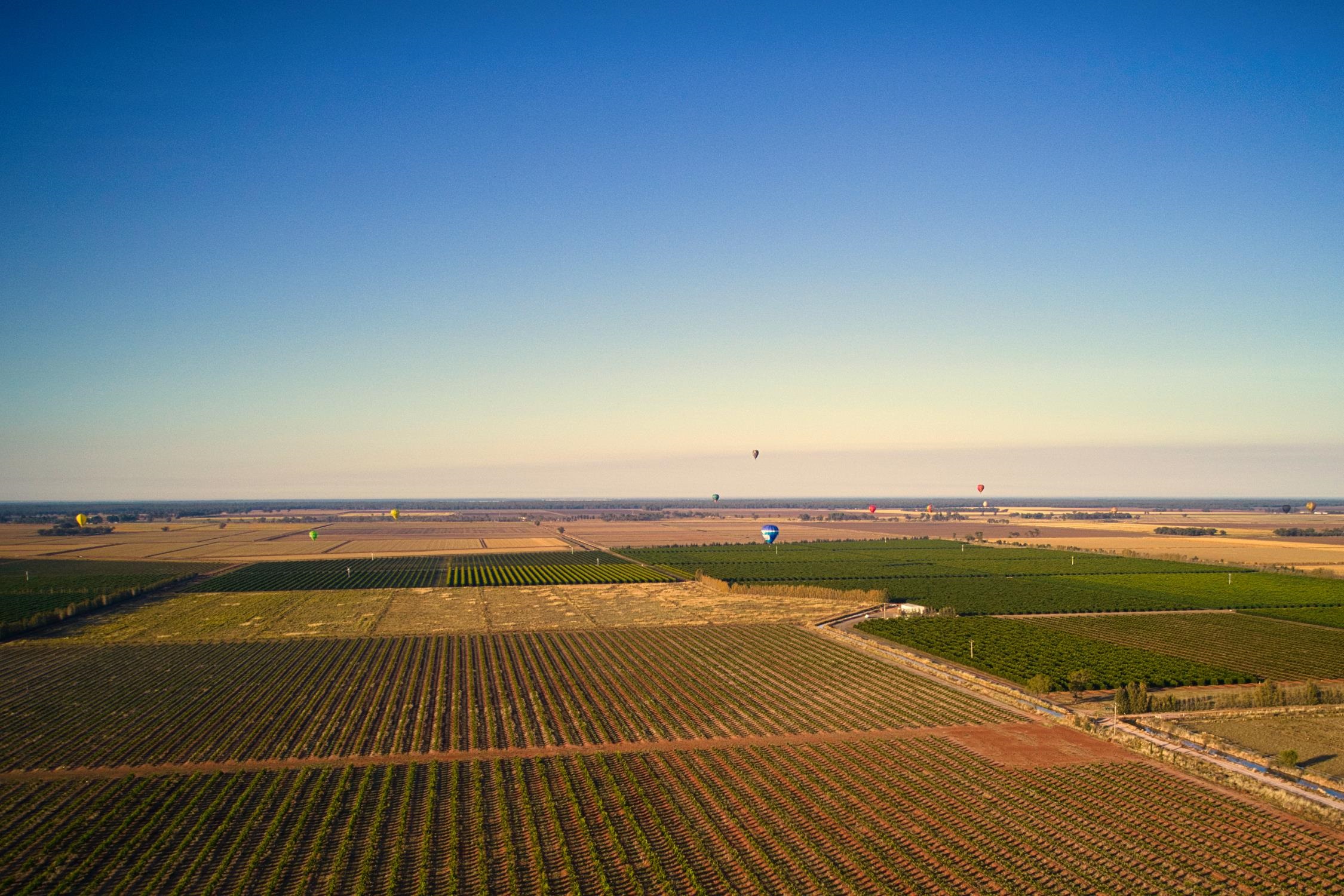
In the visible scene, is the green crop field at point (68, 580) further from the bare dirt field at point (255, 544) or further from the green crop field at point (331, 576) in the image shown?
the bare dirt field at point (255, 544)

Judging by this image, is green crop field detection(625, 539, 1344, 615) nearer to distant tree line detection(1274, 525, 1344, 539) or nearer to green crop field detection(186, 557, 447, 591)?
green crop field detection(186, 557, 447, 591)

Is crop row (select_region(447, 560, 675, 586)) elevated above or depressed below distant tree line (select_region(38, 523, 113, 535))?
below

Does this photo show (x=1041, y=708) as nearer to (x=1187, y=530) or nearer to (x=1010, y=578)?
(x=1010, y=578)

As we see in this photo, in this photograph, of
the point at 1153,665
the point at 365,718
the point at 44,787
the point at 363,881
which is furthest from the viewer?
the point at 1153,665

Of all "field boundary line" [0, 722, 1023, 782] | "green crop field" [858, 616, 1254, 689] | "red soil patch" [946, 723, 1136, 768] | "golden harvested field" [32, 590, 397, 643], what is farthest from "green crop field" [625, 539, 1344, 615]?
"golden harvested field" [32, 590, 397, 643]

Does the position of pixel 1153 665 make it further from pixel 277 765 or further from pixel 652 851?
pixel 277 765

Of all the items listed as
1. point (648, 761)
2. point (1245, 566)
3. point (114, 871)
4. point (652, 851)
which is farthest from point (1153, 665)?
point (1245, 566)
